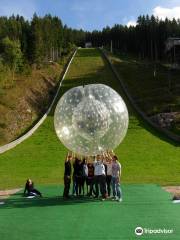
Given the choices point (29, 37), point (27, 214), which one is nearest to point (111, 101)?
point (27, 214)

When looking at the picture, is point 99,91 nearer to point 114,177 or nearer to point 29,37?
point 114,177

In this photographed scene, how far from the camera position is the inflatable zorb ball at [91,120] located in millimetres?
17328

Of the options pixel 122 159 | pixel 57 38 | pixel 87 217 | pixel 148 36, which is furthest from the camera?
pixel 148 36

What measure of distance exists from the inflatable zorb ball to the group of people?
64.2 inches

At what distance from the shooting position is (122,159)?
3512 cm

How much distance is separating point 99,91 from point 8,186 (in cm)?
970

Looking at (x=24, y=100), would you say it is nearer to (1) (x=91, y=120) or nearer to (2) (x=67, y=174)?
(2) (x=67, y=174)

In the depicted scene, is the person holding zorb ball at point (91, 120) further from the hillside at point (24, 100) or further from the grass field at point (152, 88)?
the grass field at point (152, 88)

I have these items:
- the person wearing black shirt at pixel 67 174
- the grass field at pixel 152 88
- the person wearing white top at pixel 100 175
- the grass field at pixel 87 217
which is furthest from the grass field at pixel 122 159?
the person wearing white top at pixel 100 175

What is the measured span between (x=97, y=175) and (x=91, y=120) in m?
A: 3.07

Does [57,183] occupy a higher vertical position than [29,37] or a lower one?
lower

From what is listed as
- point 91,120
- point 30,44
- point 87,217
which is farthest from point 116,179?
point 30,44

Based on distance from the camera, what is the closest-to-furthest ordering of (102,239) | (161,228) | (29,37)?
(102,239)
(161,228)
(29,37)

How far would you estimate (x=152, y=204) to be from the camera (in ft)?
60.1
